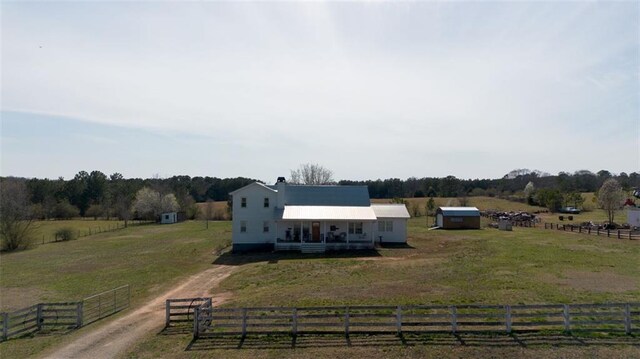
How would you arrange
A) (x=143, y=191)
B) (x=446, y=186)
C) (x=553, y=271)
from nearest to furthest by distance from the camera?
(x=553, y=271) → (x=143, y=191) → (x=446, y=186)

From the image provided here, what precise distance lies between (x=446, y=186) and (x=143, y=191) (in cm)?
7980

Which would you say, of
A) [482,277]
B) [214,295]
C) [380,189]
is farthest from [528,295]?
[380,189]

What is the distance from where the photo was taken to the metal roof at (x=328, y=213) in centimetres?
3767

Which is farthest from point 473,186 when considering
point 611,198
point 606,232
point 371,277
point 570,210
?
point 371,277

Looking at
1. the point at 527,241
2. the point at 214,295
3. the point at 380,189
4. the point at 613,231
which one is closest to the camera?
the point at 214,295

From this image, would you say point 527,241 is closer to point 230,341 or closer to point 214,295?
point 214,295

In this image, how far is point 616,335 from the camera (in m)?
14.4

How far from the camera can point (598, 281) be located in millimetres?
22422

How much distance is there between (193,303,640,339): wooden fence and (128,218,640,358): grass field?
757 millimetres

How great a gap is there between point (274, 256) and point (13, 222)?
35867 millimetres

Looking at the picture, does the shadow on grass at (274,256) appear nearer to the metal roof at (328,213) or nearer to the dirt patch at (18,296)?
the metal roof at (328,213)

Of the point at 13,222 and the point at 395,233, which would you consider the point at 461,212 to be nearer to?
the point at 395,233

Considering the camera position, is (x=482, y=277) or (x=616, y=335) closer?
(x=616, y=335)

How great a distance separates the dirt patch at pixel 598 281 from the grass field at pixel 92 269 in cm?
2283
